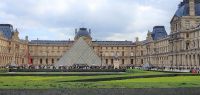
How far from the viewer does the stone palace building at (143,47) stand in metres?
95.7

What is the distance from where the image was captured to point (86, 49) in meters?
76.2

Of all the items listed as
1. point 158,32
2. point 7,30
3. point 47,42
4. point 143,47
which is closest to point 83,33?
point 47,42

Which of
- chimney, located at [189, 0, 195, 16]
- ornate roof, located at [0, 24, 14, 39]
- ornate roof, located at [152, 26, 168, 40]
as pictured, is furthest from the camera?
ornate roof, located at [152, 26, 168, 40]

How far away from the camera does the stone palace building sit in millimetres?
95675

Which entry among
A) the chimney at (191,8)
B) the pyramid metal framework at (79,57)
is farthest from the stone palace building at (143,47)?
the pyramid metal framework at (79,57)

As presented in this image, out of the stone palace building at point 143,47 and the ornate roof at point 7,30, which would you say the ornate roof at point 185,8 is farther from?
the ornate roof at point 7,30

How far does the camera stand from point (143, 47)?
146000 millimetres

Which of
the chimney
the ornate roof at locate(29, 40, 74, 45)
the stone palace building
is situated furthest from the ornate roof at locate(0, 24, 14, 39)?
the chimney

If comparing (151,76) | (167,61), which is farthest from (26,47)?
(151,76)

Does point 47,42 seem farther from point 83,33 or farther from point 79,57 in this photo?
point 79,57

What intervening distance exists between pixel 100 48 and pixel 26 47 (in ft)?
91.8

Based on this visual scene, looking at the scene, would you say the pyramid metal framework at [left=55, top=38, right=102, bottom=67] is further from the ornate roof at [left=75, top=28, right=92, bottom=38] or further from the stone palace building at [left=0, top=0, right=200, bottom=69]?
the ornate roof at [left=75, top=28, right=92, bottom=38]

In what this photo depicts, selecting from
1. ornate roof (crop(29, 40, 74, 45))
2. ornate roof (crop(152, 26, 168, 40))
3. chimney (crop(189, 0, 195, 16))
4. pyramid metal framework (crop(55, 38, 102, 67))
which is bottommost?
pyramid metal framework (crop(55, 38, 102, 67))

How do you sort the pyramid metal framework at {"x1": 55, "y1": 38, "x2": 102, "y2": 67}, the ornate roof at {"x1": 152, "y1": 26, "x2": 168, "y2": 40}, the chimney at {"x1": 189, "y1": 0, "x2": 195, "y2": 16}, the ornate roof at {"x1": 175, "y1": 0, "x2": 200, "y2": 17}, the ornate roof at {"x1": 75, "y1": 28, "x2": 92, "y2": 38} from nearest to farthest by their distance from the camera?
the pyramid metal framework at {"x1": 55, "y1": 38, "x2": 102, "y2": 67} → the chimney at {"x1": 189, "y1": 0, "x2": 195, "y2": 16} → the ornate roof at {"x1": 175, "y1": 0, "x2": 200, "y2": 17} → the ornate roof at {"x1": 152, "y1": 26, "x2": 168, "y2": 40} → the ornate roof at {"x1": 75, "y1": 28, "x2": 92, "y2": 38}
